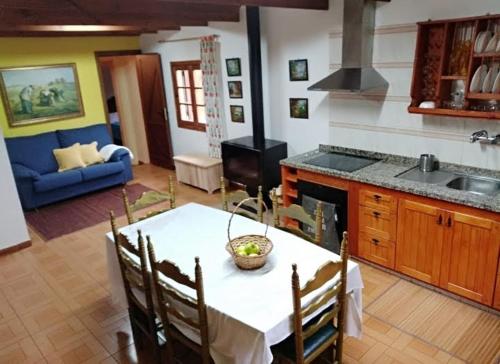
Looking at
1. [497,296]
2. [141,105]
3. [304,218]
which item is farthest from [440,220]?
[141,105]

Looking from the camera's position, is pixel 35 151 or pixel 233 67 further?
pixel 35 151

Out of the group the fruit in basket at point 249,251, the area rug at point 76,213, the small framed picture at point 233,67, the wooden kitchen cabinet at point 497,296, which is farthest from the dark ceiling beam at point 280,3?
the area rug at point 76,213

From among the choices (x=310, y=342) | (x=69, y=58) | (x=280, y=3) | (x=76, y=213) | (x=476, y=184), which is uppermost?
(x=280, y=3)

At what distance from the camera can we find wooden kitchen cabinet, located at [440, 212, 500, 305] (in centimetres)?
258

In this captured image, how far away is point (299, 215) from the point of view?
98.4 inches

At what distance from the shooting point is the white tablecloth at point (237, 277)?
5.63 ft

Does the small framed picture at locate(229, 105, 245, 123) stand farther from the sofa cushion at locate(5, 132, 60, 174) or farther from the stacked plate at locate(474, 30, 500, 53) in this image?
the stacked plate at locate(474, 30, 500, 53)

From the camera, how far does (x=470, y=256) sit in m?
2.69

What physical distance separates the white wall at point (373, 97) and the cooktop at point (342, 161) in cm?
13

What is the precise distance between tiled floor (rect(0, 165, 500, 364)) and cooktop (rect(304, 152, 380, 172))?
89 cm

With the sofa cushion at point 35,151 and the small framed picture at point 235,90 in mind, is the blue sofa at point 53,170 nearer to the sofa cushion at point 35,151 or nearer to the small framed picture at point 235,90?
the sofa cushion at point 35,151

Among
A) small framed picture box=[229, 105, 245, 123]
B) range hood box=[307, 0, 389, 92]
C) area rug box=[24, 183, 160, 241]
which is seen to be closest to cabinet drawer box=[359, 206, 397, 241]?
range hood box=[307, 0, 389, 92]

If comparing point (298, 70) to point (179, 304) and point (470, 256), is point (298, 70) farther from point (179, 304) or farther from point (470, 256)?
point (179, 304)

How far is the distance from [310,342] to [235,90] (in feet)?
12.4
